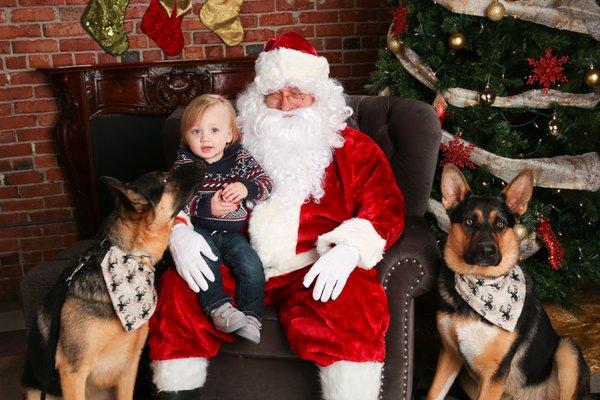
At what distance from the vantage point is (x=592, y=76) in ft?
9.43

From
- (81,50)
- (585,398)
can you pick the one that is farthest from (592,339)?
(81,50)

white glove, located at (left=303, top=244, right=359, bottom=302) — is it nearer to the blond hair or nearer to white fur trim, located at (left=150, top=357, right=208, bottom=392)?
white fur trim, located at (left=150, top=357, right=208, bottom=392)

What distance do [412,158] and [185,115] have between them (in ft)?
3.63

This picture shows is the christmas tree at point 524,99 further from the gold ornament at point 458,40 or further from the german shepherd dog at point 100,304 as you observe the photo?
the german shepherd dog at point 100,304

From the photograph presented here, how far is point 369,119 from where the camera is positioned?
3039mm

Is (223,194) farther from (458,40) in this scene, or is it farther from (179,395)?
(458,40)

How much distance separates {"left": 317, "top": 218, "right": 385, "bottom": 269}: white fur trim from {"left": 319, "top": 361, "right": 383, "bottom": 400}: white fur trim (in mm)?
392

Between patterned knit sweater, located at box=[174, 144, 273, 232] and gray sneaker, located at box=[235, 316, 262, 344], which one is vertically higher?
patterned knit sweater, located at box=[174, 144, 273, 232]

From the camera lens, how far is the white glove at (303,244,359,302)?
220 cm

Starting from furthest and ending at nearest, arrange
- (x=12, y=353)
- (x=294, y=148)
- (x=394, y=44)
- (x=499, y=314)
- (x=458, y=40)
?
(x=12, y=353) < (x=394, y=44) < (x=458, y=40) < (x=294, y=148) < (x=499, y=314)

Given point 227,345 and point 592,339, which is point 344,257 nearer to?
point 227,345

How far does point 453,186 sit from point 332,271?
63cm

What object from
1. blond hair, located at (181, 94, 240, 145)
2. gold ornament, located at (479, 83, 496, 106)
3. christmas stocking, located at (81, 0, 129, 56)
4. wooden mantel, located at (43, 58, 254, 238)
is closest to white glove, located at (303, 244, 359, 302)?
blond hair, located at (181, 94, 240, 145)

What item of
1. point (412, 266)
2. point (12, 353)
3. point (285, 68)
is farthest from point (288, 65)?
point (12, 353)
